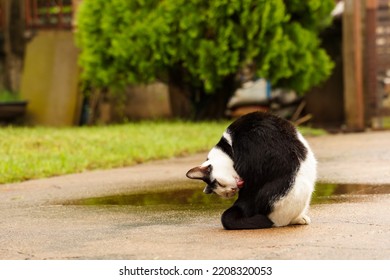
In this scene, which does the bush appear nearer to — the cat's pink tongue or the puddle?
the puddle

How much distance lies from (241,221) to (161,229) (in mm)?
534

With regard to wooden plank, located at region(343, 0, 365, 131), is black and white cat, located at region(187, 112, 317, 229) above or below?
above

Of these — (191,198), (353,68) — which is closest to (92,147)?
(191,198)

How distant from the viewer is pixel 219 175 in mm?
5301

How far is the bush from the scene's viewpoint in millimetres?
15141

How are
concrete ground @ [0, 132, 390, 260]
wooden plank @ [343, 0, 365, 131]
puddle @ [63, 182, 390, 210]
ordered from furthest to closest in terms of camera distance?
wooden plank @ [343, 0, 365, 131], puddle @ [63, 182, 390, 210], concrete ground @ [0, 132, 390, 260]

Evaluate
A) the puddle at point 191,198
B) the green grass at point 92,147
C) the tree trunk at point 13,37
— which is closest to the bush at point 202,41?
the green grass at point 92,147

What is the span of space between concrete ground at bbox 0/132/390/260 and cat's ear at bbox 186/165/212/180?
13.0 inches

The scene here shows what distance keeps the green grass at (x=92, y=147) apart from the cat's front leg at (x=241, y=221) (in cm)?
412

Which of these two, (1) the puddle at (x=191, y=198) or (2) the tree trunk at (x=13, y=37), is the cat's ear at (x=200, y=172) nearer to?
(1) the puddle at (x=191, y=198)

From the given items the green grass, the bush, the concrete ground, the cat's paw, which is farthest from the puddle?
the bush

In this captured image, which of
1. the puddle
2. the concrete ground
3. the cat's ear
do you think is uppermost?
the cat's ear

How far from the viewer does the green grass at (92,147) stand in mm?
9789

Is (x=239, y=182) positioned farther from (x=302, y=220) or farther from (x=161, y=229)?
(x=161, y=229)
